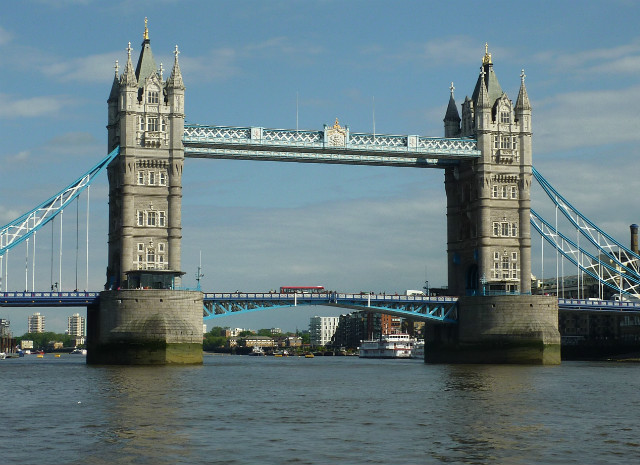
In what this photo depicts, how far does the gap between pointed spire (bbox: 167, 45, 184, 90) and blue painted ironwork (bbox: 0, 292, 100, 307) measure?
2252cm

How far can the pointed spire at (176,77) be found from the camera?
110 m

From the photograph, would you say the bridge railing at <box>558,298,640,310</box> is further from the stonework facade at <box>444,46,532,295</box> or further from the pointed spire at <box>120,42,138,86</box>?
the pointed spire at <box>120,42,138,86</box>

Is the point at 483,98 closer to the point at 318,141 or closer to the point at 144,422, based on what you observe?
the point at 318,141

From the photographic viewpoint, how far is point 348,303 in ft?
386

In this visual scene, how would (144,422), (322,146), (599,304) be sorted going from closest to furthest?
(144,422), (322,146), (599,304)

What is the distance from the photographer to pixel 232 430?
44.3 meters

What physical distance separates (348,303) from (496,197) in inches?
801

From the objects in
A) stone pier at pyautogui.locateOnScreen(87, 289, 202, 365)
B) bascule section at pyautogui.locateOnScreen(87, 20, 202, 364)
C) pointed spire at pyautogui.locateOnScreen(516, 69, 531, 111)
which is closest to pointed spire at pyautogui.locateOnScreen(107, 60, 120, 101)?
bascule section at pyautogui.locateOnScreen(87, 20, 202, 364)

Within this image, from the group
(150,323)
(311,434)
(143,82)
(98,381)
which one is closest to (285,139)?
(143,82)

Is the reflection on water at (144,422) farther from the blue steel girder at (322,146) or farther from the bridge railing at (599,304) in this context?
the bridge railing at (599,304)

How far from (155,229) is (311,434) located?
220 feet

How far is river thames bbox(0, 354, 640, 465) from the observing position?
1481 inches

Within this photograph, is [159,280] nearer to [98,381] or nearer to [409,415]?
[98,381]

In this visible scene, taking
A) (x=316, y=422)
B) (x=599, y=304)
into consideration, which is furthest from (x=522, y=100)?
(x=316, y=422)
